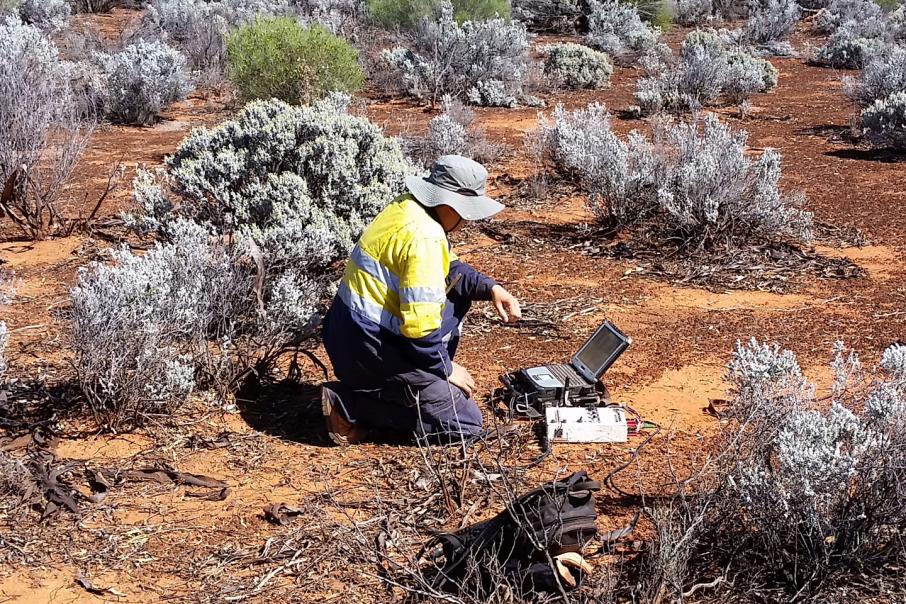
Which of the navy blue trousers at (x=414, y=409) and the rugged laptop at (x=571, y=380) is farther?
the rugged laptop at (x=571, y=380)

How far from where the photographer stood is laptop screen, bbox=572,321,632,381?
459 centimetres

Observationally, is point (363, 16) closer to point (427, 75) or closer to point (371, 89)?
point (371, 89)

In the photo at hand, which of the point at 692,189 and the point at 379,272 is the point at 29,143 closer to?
the point at 379,272

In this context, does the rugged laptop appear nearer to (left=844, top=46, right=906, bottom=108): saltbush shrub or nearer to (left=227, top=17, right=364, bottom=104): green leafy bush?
(left=227, top=17, right=364, bottom=104): green leafy bush

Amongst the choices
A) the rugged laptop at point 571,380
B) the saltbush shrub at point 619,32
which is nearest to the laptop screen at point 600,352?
the rugged laptop at point 571,380

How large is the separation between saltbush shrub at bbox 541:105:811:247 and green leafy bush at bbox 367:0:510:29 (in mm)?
9415

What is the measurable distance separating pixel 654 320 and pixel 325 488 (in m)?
2.87

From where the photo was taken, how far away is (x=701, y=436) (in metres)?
4.41

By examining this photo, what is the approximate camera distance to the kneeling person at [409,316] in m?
4.08

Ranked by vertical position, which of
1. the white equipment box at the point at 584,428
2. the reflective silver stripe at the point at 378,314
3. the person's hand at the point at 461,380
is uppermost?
the reflective silver stripe at the point at 378,314

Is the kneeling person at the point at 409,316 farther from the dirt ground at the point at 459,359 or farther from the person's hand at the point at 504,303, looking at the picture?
the dirt ground at the point at 459,359

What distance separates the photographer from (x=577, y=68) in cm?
1599

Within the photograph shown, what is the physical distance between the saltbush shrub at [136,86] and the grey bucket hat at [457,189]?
9.96 m

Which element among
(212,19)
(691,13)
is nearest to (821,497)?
(212,19)
